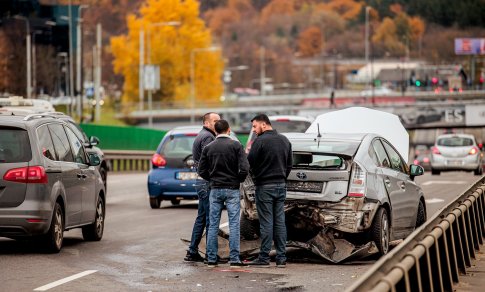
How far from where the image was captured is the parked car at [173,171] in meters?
26.6

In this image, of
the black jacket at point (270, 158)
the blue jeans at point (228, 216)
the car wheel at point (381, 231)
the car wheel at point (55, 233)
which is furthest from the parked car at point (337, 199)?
the car wheel at point (55, 233)

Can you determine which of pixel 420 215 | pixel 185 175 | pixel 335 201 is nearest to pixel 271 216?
pixel 335 201

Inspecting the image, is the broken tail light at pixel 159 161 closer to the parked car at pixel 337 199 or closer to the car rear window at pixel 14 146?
the parked car at pixel 337 199

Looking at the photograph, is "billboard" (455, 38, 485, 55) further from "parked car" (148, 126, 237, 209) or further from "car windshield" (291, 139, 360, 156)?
"car windshield" (291, 139, 360, 156)

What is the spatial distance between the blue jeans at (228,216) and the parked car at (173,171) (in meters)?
10.9

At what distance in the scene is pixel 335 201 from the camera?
15781 mm

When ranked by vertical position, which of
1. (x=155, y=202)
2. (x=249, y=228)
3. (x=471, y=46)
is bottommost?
(x=155, y=202)

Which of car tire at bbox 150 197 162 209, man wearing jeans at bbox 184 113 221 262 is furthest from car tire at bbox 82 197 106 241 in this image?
car tire at bbox 150 197 162 209

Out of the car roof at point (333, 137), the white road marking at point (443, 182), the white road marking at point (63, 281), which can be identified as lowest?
the white road marking at point (443, 182)

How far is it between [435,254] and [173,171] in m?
15.0

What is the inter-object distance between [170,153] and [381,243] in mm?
11355

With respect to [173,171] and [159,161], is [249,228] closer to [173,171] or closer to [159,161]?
[173,171]

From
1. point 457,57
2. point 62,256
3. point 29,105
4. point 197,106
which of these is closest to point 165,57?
point 197,106

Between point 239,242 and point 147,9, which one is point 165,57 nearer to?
point 147,9
